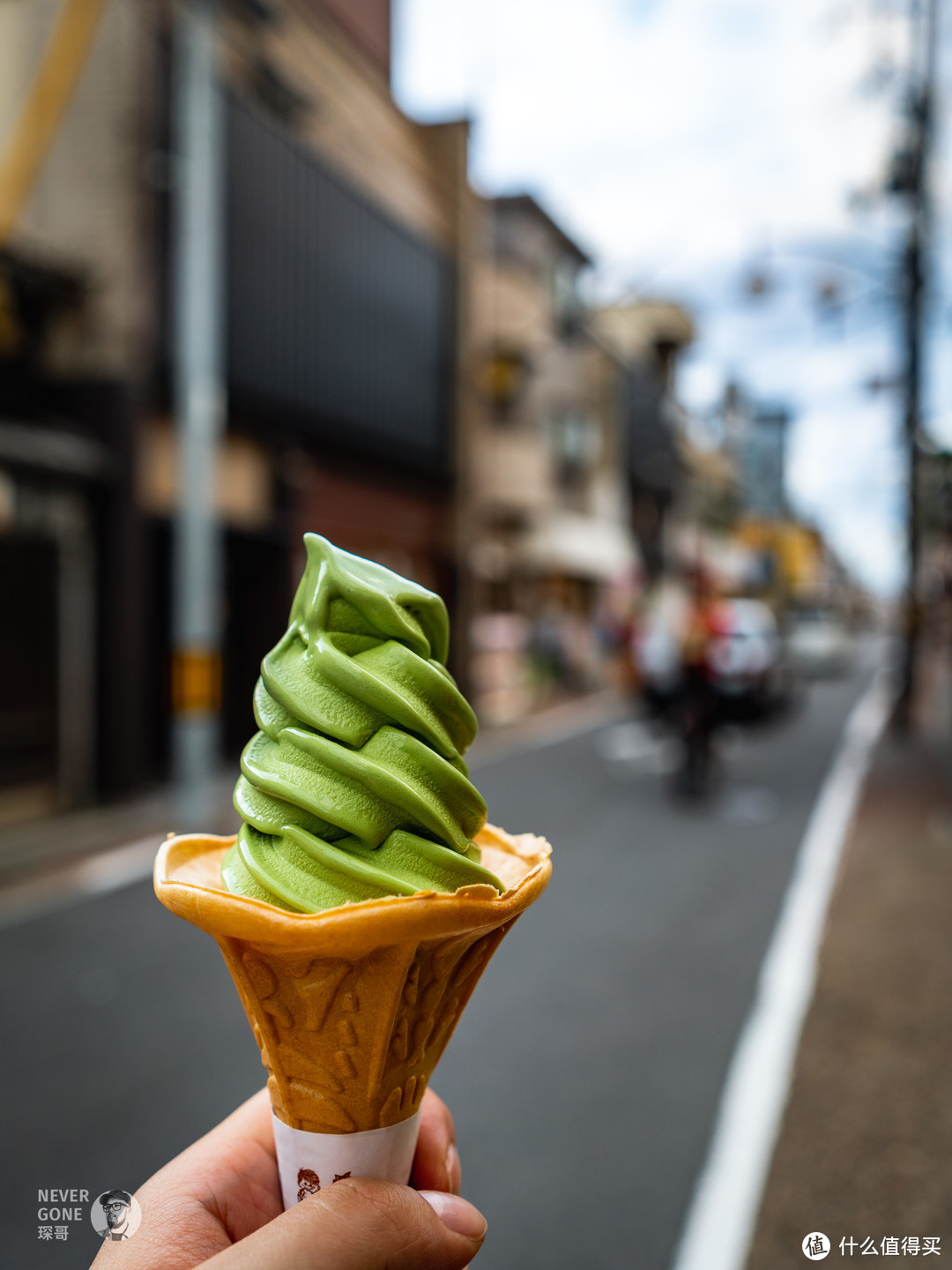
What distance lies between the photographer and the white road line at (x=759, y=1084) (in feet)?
10.4

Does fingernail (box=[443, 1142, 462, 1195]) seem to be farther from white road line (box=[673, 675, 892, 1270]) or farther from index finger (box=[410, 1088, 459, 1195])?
white road line (box=[673, 675, 892, 1270])

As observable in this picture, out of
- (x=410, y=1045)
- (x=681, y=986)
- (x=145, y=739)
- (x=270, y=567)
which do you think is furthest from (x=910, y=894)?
(x=270, y=567)

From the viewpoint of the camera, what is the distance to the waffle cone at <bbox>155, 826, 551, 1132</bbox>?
1337mm

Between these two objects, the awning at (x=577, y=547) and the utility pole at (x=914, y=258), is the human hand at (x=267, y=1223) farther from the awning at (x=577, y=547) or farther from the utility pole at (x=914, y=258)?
the awning at (x=577, y=547)

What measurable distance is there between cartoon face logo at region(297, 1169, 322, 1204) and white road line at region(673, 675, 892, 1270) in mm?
2018

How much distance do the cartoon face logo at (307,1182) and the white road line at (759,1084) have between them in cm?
202

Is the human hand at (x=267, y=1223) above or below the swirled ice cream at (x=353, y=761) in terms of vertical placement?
below

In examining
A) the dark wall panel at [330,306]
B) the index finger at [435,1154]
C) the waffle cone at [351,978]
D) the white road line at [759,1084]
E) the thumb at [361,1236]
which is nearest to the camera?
the thumb at [361,1236]

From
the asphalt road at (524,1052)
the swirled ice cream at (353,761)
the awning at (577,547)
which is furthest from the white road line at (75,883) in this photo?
the awning at (577,547)

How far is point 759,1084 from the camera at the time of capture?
4.23m

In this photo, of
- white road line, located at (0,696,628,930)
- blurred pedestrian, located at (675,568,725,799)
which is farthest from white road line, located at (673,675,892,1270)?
white road line, located at (0,696,628,930)

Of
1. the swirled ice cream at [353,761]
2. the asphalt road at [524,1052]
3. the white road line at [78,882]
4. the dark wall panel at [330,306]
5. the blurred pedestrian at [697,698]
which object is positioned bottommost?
the white road line at [78,882]

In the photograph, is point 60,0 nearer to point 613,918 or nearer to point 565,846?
point 565,846

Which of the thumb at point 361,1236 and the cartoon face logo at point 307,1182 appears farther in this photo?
the cartoon face logo at point 307,1182
